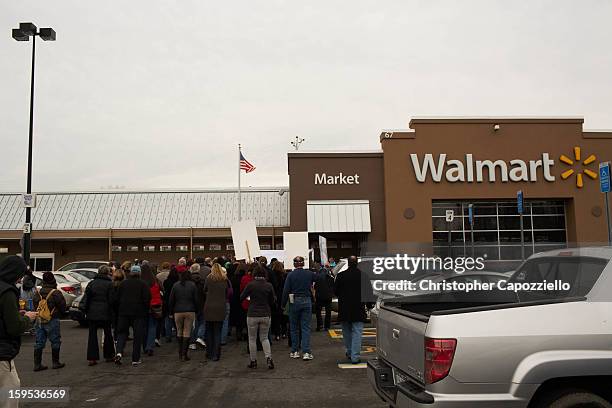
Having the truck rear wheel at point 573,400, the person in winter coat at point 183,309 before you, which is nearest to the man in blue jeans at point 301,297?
the person in winter coat at point 183,309

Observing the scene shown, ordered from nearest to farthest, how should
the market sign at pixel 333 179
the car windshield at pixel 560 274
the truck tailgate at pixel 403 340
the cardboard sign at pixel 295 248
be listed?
the truck tailgate at pixel 403 340 → the car windshield at pixel 560 274 → the cardboard sign at pixel 295 248 → the market sign at pixel 333 179

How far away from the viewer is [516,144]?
31.6 metres

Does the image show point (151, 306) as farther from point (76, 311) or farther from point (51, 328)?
point (76, 311)

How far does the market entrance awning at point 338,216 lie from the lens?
30.9 m

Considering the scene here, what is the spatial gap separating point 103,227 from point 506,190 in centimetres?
2558

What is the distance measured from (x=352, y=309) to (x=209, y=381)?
276 centimetres

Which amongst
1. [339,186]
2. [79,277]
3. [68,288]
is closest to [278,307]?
[68,288]

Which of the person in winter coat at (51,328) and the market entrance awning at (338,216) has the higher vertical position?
the market entrance awning at (338,216)

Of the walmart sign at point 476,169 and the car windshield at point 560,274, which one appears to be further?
the walmart sign at point 476,169

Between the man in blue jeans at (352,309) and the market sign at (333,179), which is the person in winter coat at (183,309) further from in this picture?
the market sign at (333,179)

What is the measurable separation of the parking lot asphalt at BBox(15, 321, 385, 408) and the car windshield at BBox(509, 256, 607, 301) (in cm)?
283

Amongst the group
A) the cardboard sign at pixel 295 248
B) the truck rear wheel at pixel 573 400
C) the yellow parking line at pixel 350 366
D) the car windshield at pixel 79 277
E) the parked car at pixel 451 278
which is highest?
the cardboard sign at pixel 295 248

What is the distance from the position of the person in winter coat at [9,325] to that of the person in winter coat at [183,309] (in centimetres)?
541

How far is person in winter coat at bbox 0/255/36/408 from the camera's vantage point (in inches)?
188
